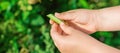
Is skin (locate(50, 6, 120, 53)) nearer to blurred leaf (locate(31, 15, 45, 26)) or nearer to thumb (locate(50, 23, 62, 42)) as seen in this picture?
thumb (locate(50, 23, 62, 42))

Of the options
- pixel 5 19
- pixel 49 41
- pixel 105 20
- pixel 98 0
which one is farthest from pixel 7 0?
pixel 105 20

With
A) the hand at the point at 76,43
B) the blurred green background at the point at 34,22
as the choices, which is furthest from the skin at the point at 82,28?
the blurred green background at the point at 34,22

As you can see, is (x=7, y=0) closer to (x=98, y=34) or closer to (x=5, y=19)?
(x=5, y=19)

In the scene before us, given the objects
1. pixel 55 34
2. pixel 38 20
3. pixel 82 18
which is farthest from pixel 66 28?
pixel 38 20

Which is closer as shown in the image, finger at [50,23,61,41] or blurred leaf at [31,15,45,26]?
finger at [50,23,61,41]

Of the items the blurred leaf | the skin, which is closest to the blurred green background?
the blurred leaf

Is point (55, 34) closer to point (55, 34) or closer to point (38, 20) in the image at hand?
point (55, 34)
